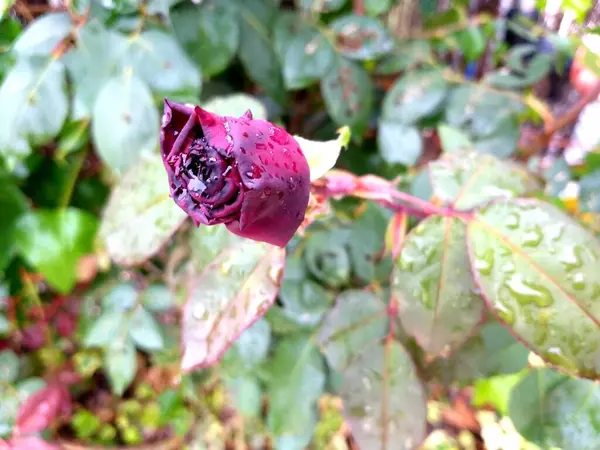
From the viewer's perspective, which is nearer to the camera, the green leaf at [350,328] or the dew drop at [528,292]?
the dew drop at [528,292]

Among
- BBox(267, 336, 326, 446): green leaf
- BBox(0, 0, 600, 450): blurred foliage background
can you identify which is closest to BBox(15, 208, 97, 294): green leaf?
BBox(0, 0, 600, 450): blurred foliage background

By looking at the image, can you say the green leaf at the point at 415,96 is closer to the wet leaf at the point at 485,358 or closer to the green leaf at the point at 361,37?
the green leaf at the point at 361,37

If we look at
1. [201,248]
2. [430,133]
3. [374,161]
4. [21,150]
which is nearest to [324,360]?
[201,248]

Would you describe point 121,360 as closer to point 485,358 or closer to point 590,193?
point 485,358

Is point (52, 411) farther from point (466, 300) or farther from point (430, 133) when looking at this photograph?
point (430, 133)

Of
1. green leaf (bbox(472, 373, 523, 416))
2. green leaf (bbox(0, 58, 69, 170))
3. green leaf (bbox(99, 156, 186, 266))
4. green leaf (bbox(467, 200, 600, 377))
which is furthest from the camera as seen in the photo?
green leaf (bbox(472, 373, 523, 416))

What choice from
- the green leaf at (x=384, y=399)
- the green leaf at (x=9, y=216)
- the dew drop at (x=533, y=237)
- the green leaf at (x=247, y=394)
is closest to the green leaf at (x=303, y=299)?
the green leaf at (x=384, y=399)

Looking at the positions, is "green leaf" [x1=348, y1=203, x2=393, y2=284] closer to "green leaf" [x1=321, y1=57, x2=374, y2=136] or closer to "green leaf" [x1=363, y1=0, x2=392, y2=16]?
"green leaf" [x1=321, y1=57, x2=374, y2=136]
